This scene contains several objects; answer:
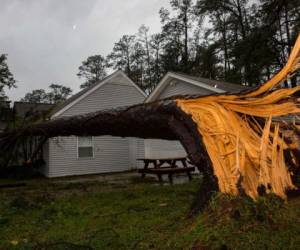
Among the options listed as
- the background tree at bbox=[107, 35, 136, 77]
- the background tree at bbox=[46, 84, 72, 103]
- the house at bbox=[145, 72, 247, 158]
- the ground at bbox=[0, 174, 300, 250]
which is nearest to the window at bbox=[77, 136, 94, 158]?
the house at bbox=[145, 72, 247, 158]

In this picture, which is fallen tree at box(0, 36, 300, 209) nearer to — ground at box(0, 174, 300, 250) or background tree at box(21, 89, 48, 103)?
ground at box(0, 174, 300, 250)

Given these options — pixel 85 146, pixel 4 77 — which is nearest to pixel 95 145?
pixel 85 146

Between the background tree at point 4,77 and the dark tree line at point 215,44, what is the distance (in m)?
14.1

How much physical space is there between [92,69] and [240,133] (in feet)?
122

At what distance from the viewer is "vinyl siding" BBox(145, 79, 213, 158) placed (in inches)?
491

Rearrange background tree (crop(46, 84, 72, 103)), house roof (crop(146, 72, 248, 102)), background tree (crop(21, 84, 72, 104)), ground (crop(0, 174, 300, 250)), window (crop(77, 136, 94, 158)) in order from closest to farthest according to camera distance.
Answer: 1. ground (crop(0, 174, 300, 250))
2. house roof (crop(146, 72, 248, 102))
3. window (crop(77, 136, 94, 158))
4. background tree (crop(21, 84, 72, 104))
5. background tree (crop(46, 84, 72, 103))

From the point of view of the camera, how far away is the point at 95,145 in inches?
567

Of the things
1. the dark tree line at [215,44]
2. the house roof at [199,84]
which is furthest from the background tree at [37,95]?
the house roof at [199,84]

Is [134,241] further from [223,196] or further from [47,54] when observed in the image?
[47,54]

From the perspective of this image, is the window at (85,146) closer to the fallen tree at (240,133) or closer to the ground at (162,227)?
the ground at (162,227)

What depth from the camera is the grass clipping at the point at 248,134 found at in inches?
128

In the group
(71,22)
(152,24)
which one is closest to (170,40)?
(152,24)

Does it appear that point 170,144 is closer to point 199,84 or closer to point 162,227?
point 199,84

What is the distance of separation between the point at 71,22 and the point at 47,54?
17.2 ft
